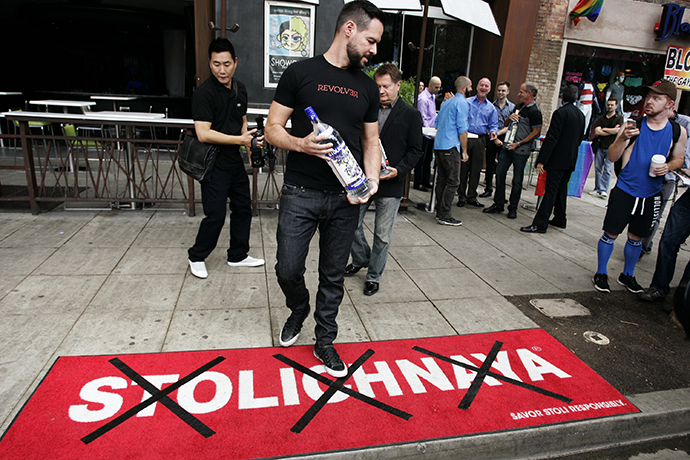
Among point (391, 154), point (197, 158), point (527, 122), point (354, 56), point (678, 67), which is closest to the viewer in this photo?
point (354, 56)

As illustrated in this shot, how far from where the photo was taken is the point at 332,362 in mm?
2967

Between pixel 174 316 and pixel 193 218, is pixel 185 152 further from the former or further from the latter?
pixel 193 218

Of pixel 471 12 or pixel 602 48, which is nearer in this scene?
pixel 471 12

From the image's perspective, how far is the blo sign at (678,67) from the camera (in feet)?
40.1

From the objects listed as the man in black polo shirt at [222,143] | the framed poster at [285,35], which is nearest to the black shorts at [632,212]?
the man in black polo shirt at [222,143]

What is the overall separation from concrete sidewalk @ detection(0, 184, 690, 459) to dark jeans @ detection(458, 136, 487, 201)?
63.8 inches

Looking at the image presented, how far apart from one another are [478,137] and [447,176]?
5.58 feet

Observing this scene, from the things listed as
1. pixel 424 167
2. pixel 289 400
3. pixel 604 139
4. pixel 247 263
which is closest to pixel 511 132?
pixel 424 167

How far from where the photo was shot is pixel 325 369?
9.89 ft

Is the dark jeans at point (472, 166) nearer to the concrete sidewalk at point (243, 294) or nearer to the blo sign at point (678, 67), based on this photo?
the concrete sidewalk at point (243, 294)

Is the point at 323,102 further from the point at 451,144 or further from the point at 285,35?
the point at 285,35

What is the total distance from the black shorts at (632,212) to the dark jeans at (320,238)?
3.17 m

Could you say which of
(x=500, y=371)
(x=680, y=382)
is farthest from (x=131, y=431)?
(x=680, y=382)

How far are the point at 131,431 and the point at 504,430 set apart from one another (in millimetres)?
2071
